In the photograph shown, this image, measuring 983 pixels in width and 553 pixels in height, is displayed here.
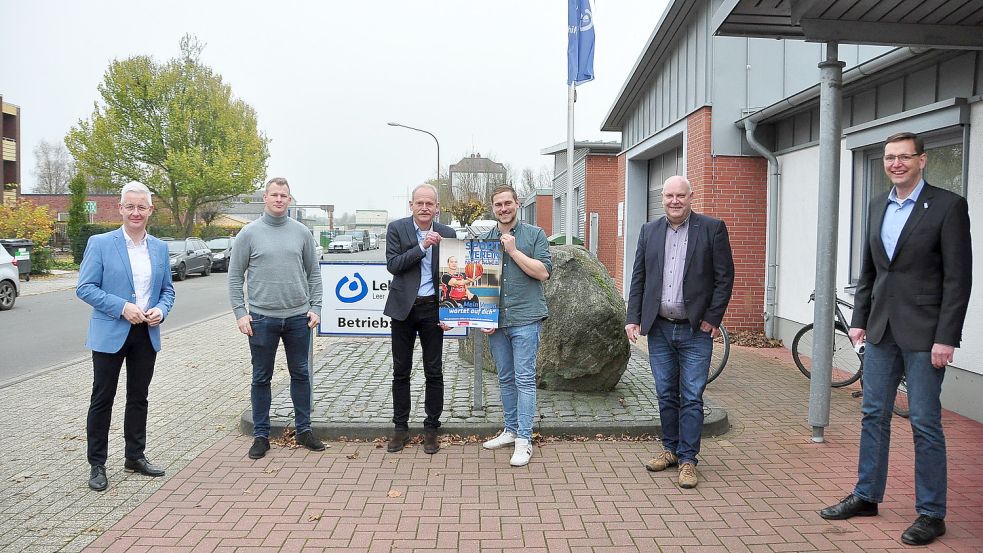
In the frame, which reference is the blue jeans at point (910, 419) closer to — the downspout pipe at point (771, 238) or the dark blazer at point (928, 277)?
the dark blazer at point (928, 277)

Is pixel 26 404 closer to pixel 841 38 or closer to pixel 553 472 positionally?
pixel 553 472

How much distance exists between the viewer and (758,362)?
30.1ft

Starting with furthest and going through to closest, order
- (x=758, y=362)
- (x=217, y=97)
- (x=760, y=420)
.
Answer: (x=217, y=97) → (x=758, y=362) → (x=760, y=420)

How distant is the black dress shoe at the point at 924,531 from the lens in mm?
3855

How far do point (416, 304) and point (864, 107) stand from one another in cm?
594

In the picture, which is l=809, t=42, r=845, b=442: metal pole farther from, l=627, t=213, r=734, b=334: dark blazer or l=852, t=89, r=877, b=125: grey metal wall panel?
l=852, t=89, r=877, b=125: grey metal wall panel

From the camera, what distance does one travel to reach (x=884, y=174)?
814 centimetres

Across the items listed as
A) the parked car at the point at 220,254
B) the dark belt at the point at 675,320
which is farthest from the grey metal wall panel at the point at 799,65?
the parked car at the point at 220,254

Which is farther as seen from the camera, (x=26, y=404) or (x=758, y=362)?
(x=758, y=362)

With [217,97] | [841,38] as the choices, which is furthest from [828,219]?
[217,97]

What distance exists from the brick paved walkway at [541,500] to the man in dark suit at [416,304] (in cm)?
30

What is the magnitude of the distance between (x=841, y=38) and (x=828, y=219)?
1.39 m

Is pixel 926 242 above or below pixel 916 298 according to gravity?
above

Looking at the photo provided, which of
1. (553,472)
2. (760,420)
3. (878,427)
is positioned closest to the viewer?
(878,427)
